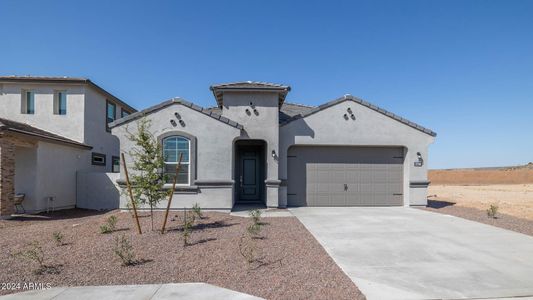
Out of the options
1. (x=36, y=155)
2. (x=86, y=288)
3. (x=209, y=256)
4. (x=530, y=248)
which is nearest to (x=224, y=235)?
(x=209, y=256)

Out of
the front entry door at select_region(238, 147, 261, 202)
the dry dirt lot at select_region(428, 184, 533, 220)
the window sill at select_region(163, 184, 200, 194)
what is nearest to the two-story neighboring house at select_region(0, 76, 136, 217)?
the window sill at select_region(163, 184, 200, 194)

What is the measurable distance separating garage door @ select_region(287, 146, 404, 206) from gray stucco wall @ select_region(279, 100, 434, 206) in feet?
1.29

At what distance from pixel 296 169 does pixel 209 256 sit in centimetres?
762

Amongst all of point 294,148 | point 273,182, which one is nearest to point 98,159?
point 273,182

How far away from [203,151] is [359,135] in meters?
6.96

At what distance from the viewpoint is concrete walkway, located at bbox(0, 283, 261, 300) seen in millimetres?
4152

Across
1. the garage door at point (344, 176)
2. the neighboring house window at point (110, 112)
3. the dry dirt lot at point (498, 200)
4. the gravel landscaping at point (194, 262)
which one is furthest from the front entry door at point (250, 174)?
the dry dirt lot at point (498, 200)

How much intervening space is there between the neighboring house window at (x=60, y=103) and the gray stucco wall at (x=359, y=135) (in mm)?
11751

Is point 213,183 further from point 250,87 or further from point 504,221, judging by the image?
point 504,221

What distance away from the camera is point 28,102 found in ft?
49.3

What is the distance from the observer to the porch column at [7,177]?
1002 centimetres

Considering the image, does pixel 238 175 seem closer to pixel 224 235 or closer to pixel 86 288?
pixel 224 235

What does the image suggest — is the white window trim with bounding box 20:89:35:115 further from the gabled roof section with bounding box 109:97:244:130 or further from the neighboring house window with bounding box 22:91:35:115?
the gabled roof section with bounding box 109:97:244:130

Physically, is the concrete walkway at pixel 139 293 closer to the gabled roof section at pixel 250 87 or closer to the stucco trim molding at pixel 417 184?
the gabled roof section at pixel 250 87
